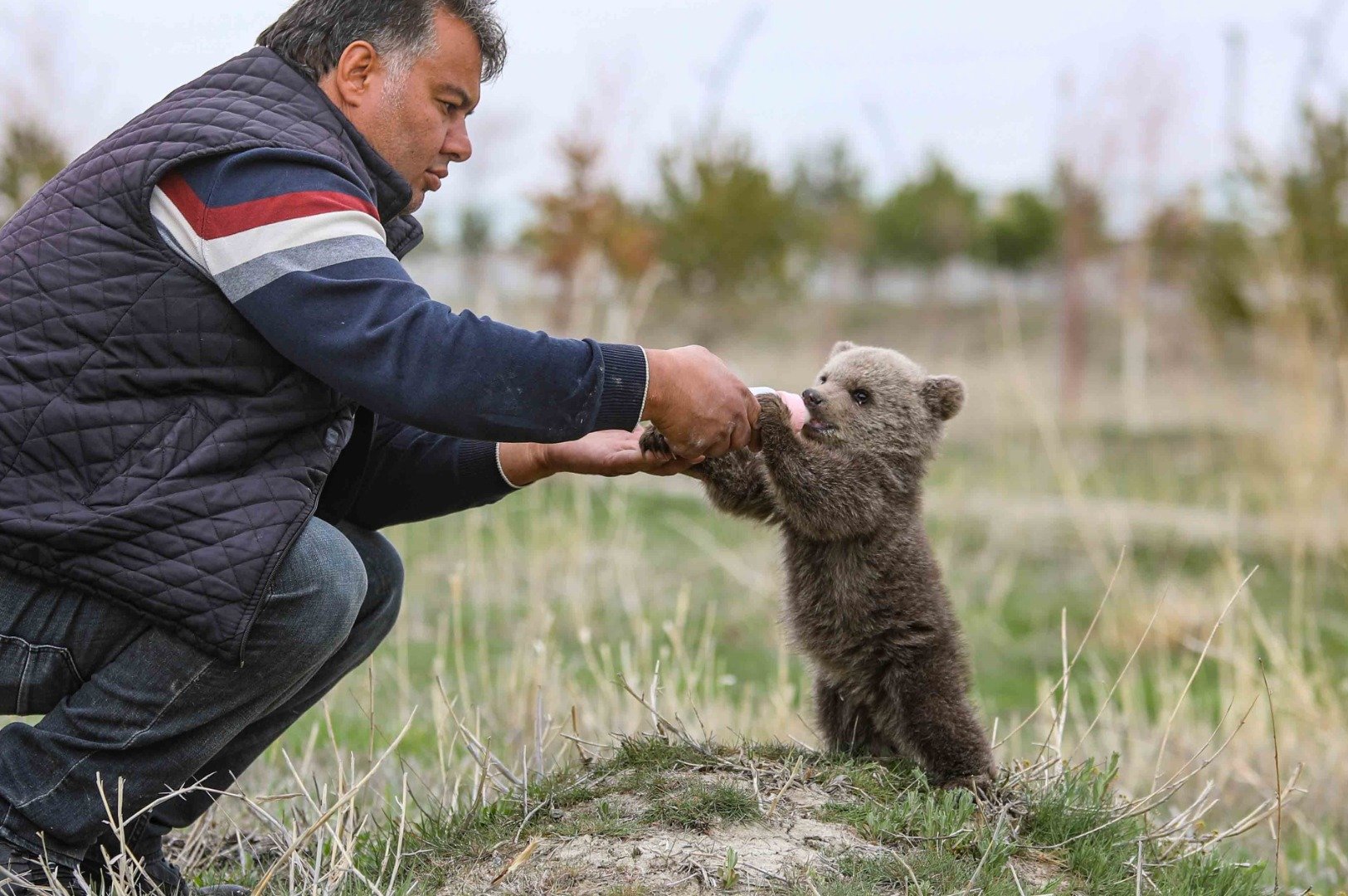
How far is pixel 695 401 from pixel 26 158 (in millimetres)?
11727

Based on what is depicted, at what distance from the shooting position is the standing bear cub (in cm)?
375

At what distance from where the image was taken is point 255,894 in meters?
2.87

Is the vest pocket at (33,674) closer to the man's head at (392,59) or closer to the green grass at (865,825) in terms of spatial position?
the green grass at (865,825)

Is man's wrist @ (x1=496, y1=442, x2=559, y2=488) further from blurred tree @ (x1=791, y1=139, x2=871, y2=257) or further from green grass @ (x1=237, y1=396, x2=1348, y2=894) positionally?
blurred tree @ (x1=791, y1=139, x2=871, y2=257)

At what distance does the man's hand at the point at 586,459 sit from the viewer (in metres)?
3.78

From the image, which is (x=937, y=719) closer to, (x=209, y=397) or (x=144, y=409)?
(x=209, y=397)

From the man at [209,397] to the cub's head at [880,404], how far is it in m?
0.88

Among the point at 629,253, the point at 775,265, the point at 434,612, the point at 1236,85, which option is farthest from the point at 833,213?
the point at 434,612

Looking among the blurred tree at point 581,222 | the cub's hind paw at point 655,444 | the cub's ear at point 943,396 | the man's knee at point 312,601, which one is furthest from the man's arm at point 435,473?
the blurred tree at point 581,222

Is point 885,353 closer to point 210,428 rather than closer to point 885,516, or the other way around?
point 885,516

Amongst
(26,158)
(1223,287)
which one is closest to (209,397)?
(26,158)

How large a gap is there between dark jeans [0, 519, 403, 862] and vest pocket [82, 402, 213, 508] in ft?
0.94

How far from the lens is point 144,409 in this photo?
2980 millimetres

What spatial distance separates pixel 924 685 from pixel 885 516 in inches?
19.6
